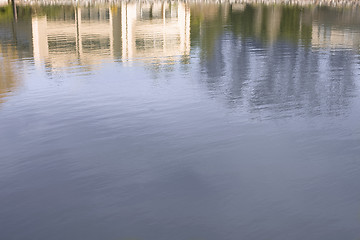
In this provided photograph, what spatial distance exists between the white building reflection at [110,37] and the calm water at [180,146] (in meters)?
0.57

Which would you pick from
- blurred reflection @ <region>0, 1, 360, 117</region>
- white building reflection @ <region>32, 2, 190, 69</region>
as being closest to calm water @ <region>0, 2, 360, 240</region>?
blurred reflection @ <region>0, 1, 360, 117</region>

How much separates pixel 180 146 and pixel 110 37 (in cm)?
3467

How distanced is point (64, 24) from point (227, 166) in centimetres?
4960

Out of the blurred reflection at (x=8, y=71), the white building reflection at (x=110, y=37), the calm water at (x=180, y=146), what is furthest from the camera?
the white building reflection at (x=110, y=37)

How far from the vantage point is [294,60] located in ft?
102

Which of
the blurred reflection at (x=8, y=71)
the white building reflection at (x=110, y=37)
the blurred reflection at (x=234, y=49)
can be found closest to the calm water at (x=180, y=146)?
the blurred reflection at (x=8, y=71)

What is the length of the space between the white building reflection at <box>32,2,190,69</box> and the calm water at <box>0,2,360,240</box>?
0.57 m

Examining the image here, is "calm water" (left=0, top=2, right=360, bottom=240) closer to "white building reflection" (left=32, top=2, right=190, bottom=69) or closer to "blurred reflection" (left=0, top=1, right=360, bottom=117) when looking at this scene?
"blurred reflection" (left=0, top=1, right=360, bottom=117)

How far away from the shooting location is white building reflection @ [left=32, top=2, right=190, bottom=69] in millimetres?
33438

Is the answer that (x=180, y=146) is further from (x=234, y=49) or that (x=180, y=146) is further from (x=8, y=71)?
(x=234, y=49)

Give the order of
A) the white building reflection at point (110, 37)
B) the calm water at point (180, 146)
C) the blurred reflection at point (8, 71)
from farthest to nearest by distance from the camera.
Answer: the white building reflection at point (110, 37) < the blurred reflection at point (8, 71) < the calm water at point (180, 146)

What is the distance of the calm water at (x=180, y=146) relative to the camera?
10.7 m

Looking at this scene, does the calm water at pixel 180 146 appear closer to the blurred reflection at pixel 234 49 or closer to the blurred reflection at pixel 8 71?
the blurred reflection at pixel 8 71

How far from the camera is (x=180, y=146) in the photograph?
49.9ft
